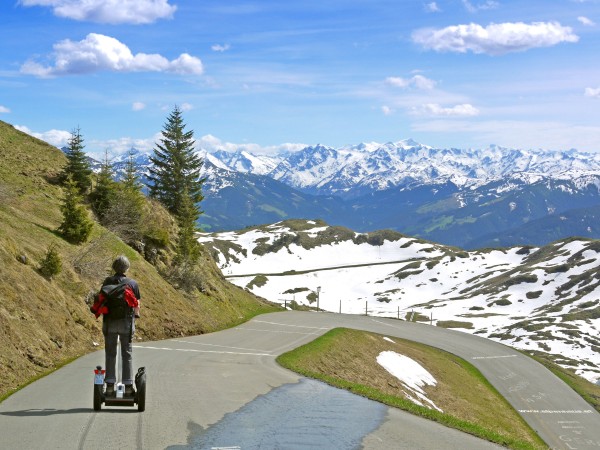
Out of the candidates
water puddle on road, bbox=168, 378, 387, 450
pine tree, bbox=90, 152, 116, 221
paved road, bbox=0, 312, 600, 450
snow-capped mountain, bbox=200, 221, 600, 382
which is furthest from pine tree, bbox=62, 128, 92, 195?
snow-capped mountain, bbox=200, 221, 600, 382

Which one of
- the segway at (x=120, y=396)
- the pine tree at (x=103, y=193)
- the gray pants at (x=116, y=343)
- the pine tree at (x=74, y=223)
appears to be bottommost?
the segway at (x=120, y=396)

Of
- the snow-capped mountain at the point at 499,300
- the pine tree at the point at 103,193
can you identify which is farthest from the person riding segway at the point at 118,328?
the snow-capped mountain at the point at 499,300

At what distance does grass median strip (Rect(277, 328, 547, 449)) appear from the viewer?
33375 mm

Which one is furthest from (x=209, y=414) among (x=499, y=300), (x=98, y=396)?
(x=499, y=300)

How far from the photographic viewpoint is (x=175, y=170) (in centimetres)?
5619

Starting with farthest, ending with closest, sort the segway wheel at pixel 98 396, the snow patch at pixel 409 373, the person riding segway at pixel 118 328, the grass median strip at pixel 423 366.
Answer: the snow patch at pixel 409 373, the grass median strip at pixel 423 366, the segway wheel at pixel 98 396, the person riding segway at pixel 118 328

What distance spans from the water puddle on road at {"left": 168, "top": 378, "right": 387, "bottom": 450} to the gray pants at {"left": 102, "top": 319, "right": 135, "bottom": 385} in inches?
86.8

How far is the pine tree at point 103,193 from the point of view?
4366 centimetres

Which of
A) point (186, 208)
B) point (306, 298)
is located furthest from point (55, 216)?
point (306, 298)

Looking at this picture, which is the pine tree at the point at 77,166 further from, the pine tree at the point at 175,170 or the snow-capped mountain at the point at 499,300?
the snow-capped mountain at the point at 499,300

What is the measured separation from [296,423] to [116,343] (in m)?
4.19

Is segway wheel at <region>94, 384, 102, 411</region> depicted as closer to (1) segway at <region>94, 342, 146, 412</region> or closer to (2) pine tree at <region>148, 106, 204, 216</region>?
(1) segway at <region>94, 342, 146, 412</region>

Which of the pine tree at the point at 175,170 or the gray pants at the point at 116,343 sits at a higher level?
the pine tree at the point at 175,170

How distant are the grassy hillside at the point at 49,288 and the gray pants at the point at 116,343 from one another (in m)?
4.53
